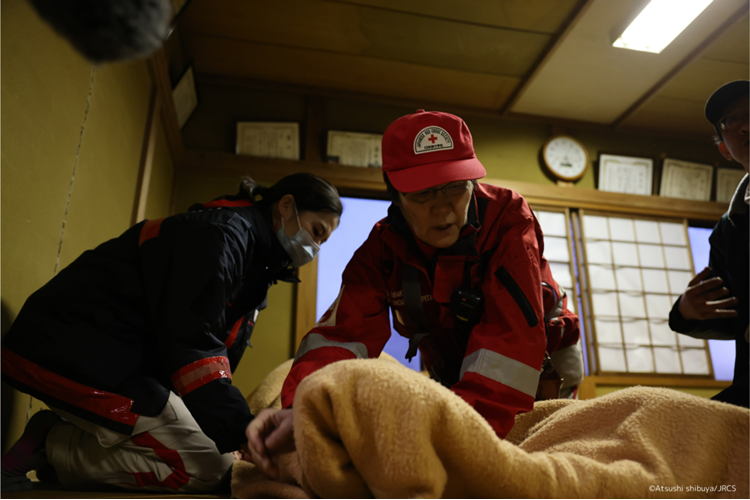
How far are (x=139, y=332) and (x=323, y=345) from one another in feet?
1.50

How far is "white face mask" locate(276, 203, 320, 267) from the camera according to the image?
169cm

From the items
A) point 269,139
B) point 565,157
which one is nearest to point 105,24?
point 269,139

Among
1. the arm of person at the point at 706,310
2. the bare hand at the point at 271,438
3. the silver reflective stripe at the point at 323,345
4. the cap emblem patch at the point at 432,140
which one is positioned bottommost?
the bare hand at the point at 271,438

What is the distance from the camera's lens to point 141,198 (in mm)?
2434

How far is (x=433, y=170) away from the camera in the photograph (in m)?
1.16

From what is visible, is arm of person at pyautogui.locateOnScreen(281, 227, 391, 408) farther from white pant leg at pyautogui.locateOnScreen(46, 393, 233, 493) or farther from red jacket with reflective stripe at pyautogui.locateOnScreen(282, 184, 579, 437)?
white pant leg at pyautogui.locateOnScreen(46, 393, 233, 493)

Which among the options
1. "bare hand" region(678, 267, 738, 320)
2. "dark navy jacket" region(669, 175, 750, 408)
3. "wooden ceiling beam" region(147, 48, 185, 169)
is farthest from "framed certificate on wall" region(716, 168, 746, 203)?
"wooden ceiling beam" region(147, 48, 185, 169)

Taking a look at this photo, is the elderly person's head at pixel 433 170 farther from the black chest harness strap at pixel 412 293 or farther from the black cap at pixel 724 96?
the black cap at pixel 724 96

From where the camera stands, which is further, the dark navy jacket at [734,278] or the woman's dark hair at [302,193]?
the woman's dark hair at [302,193]

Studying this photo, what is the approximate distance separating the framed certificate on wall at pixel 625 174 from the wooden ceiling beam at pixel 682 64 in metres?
0.29

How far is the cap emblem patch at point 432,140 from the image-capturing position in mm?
1183

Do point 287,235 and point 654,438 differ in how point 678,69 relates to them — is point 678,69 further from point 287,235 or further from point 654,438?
point 654,438

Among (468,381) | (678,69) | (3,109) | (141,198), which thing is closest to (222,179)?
(141,198)

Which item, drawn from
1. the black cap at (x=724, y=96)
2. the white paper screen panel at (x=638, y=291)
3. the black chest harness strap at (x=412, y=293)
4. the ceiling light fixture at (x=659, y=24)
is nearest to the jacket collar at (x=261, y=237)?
the black chest harness strap at (x=412, y=293)
